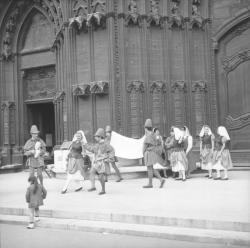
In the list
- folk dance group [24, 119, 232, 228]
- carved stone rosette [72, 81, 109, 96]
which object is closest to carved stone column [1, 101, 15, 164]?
carved stone rosette [72, 81, 109, 96]

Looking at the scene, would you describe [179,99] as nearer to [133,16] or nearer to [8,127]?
[133,16]

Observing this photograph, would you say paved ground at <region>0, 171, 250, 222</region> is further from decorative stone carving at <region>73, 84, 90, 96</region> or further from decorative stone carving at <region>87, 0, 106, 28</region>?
decorative stone carving at <region>87, 0, 106, 28</region>

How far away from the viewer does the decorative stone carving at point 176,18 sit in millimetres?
17578

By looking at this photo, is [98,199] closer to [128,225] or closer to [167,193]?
[167,193]

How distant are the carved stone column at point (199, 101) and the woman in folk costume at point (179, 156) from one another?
153 inches

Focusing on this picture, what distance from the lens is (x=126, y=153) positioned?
15383 millimetres

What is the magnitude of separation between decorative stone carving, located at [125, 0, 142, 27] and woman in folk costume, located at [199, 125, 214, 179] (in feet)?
17.1

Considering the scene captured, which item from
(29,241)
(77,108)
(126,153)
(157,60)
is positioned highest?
(157,60)

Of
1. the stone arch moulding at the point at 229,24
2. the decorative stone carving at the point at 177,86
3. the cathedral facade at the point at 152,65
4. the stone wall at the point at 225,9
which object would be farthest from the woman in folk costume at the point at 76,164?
the stone wall at the point at 225,9

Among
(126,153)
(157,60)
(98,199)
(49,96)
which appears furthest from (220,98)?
(98,199)

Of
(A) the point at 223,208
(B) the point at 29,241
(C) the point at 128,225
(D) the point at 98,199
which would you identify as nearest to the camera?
(B) the point at 29,241

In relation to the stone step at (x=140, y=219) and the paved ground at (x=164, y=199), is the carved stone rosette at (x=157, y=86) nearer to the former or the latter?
the paved ground at (x=164, y=199)

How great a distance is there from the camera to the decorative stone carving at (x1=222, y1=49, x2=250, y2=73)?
17609 millimetres

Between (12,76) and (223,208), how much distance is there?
1507cm
